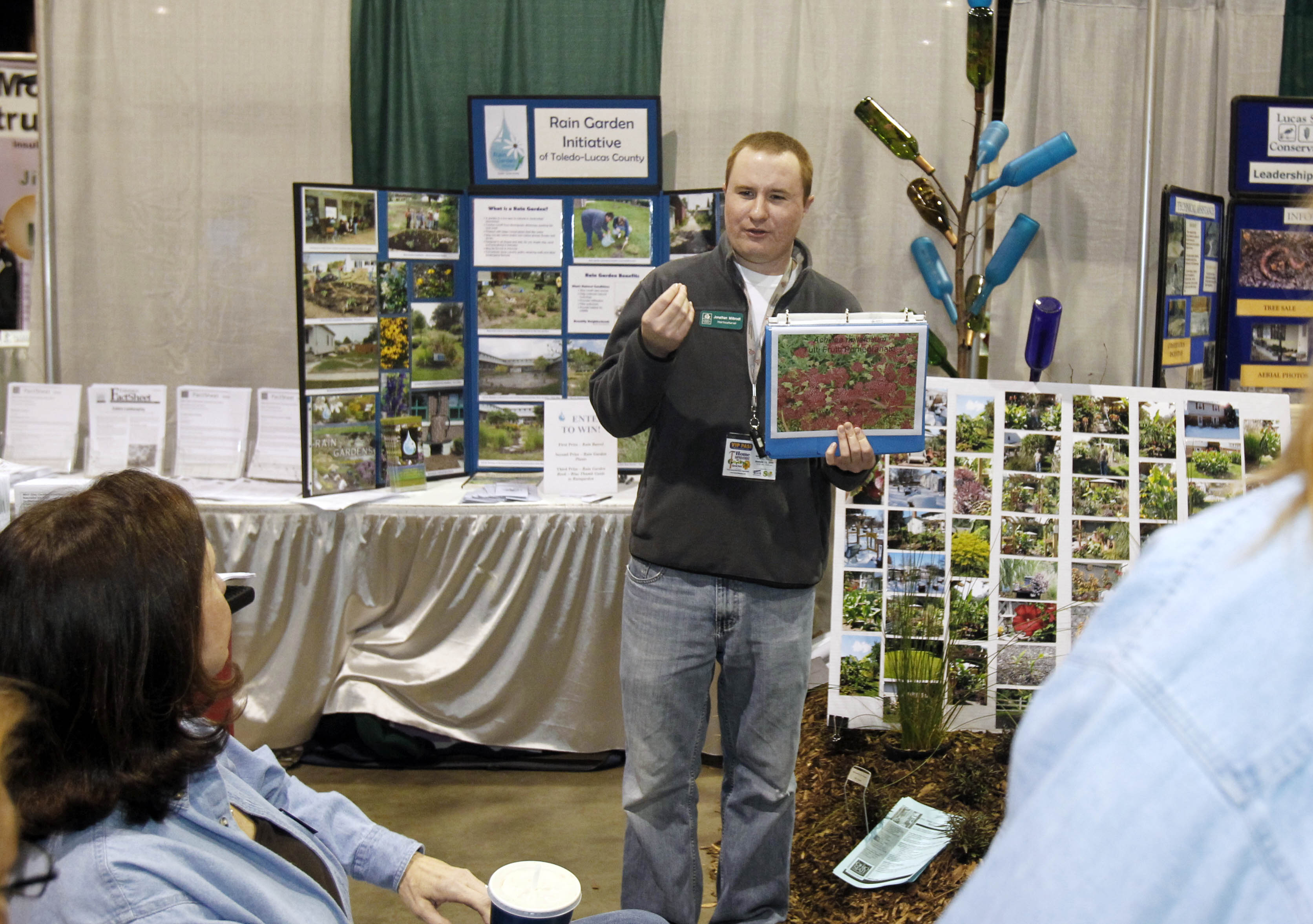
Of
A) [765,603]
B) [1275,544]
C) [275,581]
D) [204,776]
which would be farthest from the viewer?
[275,581]

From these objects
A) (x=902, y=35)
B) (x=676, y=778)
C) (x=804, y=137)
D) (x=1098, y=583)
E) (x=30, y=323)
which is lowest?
(x=676, y=778)

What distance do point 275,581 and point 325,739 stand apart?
58 cm

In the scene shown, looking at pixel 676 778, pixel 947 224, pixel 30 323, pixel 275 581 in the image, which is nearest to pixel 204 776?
pixel 676 778

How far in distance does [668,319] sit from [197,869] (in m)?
1.31

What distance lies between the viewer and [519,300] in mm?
3535

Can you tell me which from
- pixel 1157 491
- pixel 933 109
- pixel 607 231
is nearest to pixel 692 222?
pixel 607 231

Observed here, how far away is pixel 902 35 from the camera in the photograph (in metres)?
3.72

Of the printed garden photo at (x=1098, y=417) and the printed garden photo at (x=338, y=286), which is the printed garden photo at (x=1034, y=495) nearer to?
the printed garden photo at (x=1098, y=417)

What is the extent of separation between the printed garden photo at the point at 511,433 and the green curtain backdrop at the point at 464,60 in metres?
0.84

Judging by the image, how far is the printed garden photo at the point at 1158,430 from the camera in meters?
2.88

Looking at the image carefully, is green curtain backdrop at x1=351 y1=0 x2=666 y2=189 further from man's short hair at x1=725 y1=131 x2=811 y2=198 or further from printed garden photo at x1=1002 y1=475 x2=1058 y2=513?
printed garden photo at x1=1002 y1=475 x2=1058 y2=513

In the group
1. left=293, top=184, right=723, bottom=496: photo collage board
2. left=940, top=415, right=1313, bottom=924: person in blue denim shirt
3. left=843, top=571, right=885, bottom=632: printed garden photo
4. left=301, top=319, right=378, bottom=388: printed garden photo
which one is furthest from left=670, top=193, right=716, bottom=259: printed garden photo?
left=940, top=415, right=1313, bottom=924: person in blue denim shirt

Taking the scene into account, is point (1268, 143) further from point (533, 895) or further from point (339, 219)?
point (533, 895)

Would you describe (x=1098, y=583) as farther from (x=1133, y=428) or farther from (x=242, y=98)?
(x=242, y=98)
